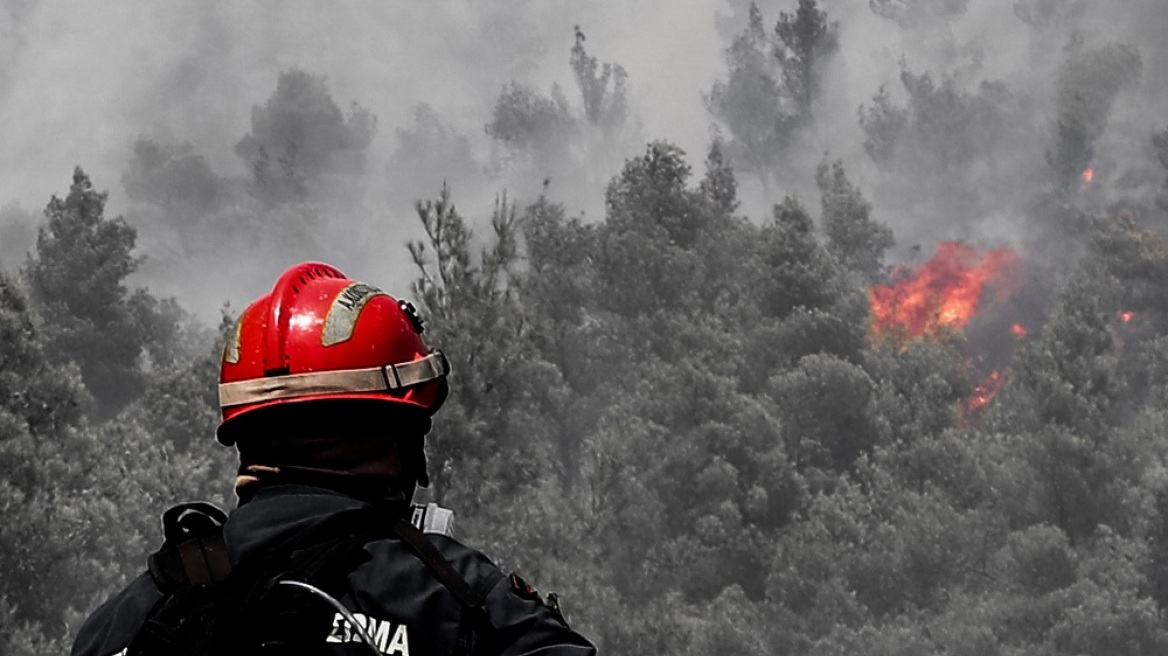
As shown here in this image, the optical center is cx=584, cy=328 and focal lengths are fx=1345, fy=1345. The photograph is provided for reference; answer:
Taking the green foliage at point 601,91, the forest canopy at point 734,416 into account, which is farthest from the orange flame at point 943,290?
the green foliage at point 601,91

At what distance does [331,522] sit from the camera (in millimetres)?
2361

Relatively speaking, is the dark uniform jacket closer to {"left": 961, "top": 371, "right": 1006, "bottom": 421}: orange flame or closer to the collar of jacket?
the collar of jacket

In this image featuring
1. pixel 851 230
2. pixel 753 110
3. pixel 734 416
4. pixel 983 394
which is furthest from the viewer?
pixel 753 110

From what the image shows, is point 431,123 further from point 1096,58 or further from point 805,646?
point 805,646

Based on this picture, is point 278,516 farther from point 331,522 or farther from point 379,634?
point 379,634

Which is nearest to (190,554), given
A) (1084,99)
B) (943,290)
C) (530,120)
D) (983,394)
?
(983,394)

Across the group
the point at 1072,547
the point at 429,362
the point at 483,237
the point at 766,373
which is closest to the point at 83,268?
the point at 766,373

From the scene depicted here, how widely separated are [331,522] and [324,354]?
389 mm

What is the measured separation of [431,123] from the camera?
127250mm

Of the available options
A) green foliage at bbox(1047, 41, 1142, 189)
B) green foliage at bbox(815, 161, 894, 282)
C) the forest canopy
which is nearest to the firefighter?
the forest canopy

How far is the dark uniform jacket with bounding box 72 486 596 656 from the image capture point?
2.26 meters

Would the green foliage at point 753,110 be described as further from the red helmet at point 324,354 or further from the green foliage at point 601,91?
the red helmet at point 324,354

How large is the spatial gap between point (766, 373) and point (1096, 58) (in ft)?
179

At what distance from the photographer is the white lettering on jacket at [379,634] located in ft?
7.32
